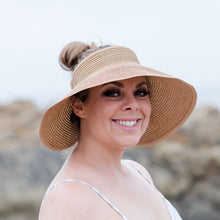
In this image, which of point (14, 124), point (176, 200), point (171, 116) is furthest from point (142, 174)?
point (14, 124)

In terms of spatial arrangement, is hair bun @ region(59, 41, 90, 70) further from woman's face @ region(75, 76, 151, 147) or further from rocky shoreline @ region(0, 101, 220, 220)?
rocky shoreline @ region(0, 101, 220, 220)

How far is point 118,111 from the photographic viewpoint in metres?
1.33

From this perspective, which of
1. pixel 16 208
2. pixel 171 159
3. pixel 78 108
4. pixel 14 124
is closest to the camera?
pixel 78 108

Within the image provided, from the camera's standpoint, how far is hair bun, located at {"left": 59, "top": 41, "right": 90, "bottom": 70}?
1.48 m

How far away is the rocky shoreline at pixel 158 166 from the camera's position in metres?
4.39

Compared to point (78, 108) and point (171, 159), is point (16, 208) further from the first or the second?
point (78, 108)

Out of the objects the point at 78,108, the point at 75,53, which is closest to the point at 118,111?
the point at 78,108

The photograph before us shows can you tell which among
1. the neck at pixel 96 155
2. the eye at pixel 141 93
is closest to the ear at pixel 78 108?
the neck at pixel 96 155

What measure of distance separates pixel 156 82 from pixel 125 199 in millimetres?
538

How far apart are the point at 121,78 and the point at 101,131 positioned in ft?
0.76

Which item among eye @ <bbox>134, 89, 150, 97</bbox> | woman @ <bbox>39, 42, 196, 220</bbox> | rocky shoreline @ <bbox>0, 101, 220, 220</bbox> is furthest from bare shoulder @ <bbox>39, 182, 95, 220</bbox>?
rocky shoreline @ <bbox>0, 101, 220, 220</bbox>

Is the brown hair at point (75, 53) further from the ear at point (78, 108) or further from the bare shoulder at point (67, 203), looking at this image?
the bare shoulder at point (67, 203)

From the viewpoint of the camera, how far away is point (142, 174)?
1744 millimetres

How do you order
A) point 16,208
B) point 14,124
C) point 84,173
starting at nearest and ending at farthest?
point 84,173
point 16,208
point 14,124
